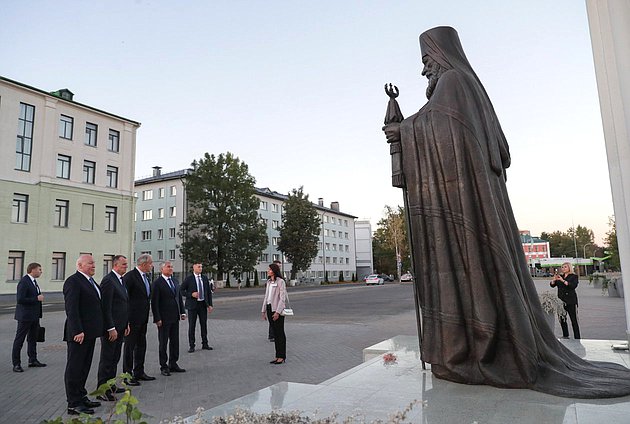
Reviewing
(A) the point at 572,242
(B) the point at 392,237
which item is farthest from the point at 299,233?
(A) the point at 572,242

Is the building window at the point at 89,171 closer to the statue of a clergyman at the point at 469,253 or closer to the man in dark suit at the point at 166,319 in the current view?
the man in dark suit at the point at 166,319

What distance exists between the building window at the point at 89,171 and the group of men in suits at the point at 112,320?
106 ft

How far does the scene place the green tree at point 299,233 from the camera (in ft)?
204

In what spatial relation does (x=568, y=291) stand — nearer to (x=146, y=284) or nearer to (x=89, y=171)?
(x=146, y=284)

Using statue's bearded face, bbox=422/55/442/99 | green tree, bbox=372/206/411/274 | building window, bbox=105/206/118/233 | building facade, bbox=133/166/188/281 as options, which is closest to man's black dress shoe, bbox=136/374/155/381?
statue's bearded face, bbox=422/55/442/99

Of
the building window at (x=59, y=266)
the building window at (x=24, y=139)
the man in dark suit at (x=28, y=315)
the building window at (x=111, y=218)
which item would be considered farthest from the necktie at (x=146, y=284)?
the building window at (x=111, y=218)

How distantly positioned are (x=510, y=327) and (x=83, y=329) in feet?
17.4

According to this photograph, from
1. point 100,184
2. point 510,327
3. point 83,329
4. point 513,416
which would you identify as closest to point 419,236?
point 510,327

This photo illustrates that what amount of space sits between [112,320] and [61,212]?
109 ft

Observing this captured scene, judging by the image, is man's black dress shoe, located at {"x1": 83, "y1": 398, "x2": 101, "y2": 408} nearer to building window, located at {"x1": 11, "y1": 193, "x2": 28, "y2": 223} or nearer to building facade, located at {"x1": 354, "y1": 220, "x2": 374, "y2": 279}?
building window, located at {"x1": 11, "y1": 193, "x2": 28, "y2": 223}

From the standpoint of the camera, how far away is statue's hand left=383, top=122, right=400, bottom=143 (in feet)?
16.5

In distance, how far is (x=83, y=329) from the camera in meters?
6.11

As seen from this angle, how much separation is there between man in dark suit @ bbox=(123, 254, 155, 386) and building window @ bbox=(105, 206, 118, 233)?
33346mm

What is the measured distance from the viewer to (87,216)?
121ft
